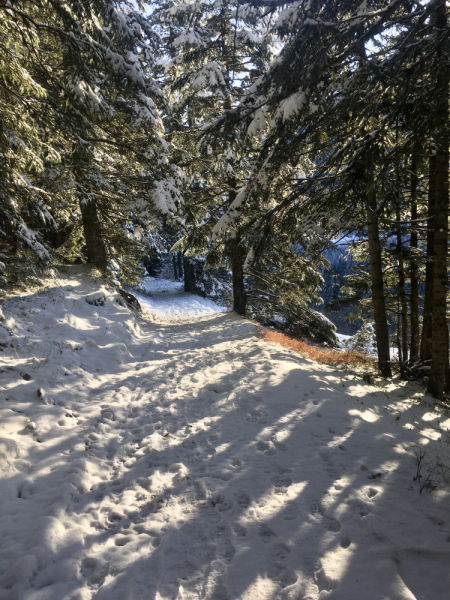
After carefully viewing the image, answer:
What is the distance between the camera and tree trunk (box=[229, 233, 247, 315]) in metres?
11.8

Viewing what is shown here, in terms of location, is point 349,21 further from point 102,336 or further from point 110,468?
point 102,336

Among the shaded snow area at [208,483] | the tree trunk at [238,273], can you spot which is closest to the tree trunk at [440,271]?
the shaded snow area at [208,483]

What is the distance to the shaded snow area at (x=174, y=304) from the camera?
743 inches

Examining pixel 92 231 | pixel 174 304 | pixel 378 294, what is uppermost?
pixel 92 231

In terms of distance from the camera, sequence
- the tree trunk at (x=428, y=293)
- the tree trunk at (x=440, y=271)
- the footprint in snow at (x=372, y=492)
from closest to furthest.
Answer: the footprint in snow at (x=372, y=492)
the tree trunk at (x=440, y=271)
the tree trunk at (x=428, y=293)

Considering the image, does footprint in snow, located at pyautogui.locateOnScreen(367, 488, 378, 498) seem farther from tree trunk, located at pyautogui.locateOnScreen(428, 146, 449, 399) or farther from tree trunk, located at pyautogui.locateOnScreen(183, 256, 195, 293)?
tree trunk, located at pyautogui.locateOnScreen(183, 256, 195, 293)

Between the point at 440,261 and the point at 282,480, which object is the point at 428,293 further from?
the point at 282,480

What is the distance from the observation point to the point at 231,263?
1254 cm

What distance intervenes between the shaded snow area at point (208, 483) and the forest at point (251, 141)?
2808 mm

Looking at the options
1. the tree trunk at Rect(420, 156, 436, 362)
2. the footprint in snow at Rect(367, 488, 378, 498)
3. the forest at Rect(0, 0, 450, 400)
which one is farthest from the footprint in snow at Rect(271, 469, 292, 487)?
the tree trunk at Rect(420, 156, 436, 362)

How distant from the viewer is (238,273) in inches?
492

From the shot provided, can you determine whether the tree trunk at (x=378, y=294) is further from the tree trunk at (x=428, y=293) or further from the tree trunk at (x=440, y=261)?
the tree trunk at (x=440, y=261)

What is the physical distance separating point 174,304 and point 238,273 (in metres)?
10.9

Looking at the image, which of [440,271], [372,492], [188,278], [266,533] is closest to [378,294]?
[440,271]
